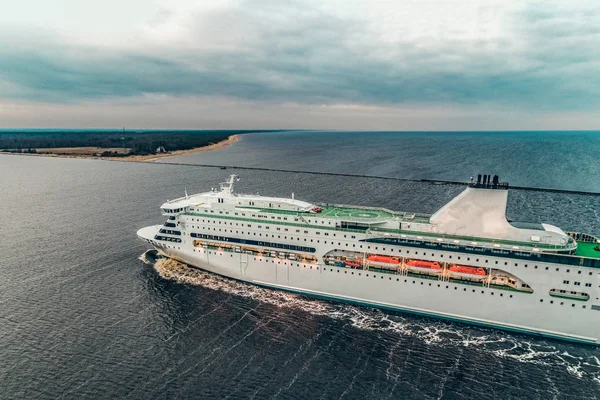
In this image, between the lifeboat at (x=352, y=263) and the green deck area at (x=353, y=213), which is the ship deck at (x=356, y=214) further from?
the lifeboat at (x=352, y=263)

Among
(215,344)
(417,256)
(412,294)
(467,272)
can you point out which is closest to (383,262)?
(417,256)

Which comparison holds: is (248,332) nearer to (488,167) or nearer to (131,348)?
(131,348)

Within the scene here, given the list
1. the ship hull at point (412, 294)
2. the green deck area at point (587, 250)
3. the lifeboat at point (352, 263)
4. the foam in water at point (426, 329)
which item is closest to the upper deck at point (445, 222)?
the green deck area at point (587, 250)

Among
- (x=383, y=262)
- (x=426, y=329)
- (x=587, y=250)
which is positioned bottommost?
(x=426, y=329)

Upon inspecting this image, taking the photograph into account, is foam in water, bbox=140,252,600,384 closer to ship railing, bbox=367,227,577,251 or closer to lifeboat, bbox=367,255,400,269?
lifeboat, bbox=367,255,400,269

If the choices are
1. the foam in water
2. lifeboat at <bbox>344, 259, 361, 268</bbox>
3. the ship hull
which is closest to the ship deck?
lifeboat at <bbox>344, 259, 361, 268</bbox>

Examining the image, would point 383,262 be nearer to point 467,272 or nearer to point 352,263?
point 352,263
